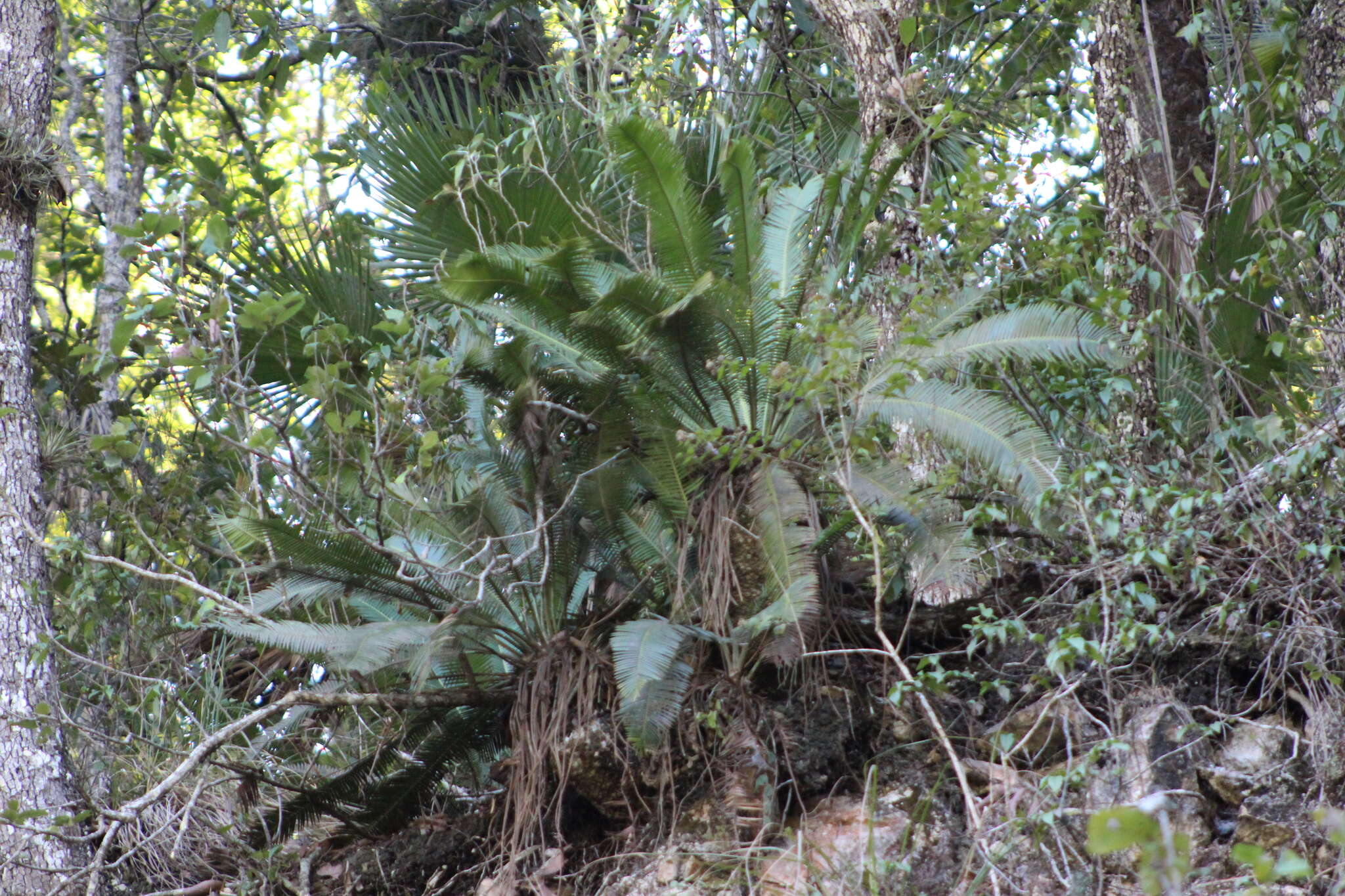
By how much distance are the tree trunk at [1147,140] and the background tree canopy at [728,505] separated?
31mm

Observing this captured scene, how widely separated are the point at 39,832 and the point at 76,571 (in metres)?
2.35

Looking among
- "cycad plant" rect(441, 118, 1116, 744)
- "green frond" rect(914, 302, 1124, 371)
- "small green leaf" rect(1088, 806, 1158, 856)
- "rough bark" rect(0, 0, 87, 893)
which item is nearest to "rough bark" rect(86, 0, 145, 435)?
"rough bark" rect(0, 0, 87, 893)

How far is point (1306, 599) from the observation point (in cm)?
402

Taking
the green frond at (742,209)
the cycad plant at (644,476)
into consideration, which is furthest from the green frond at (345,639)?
the green frond at (742,209)

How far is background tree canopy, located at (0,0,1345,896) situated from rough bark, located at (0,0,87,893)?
0.06 ft

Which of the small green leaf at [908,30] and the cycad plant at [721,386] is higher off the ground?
the small green leaf at [908,30]

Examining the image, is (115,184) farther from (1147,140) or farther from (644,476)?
(1147,140)

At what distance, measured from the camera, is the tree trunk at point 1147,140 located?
5.19 metres

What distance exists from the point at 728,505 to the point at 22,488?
10.6 ft

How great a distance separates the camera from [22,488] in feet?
18.0

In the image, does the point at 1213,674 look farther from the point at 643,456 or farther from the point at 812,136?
the point at 812,136

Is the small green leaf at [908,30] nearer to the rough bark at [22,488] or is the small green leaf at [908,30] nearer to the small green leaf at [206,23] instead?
the small green leaf at [206,23]

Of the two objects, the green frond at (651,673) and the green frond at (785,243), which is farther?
the green frond at (785,243)

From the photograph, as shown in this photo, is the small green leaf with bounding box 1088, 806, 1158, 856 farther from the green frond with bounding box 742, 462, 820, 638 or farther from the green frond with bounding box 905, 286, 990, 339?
the green frond with bounding box 905, 286, 990, 339
